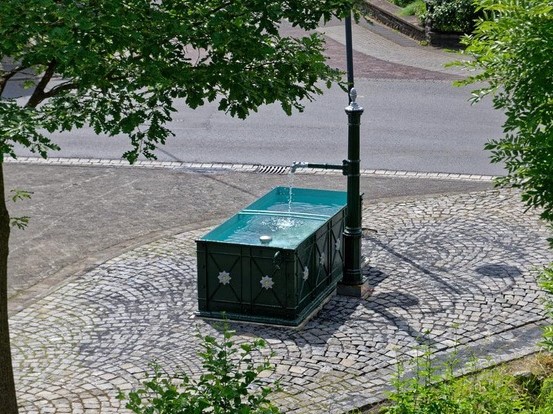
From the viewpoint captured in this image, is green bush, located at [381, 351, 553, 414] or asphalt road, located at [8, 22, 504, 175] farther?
asphalt road, located at [8, 22, 504, 175]

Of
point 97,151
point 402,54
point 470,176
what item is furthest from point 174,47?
point 402,54

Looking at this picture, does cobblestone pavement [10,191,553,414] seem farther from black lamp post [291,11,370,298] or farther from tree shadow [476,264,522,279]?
black lamp post [291,11,370,298]

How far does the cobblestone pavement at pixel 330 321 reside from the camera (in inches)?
398

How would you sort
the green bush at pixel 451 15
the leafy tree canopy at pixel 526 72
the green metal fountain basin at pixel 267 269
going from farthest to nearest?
the green bush at pixel 451 15 < the green metal fountain basin at pixel 267 269 < the leafy tree canopy at pixel 526 72

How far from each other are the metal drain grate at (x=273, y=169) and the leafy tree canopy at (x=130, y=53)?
953cm

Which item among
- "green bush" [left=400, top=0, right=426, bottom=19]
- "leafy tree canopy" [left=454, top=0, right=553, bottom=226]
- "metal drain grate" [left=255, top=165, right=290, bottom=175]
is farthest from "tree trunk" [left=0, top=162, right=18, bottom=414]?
"green bush" [left=400, top=0, right=426, bottom=19]

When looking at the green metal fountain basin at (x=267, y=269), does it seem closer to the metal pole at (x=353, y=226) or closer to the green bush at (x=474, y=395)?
Answer: the metal pole at (x=353, y=226)

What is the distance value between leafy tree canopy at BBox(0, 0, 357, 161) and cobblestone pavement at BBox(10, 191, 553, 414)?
317cm

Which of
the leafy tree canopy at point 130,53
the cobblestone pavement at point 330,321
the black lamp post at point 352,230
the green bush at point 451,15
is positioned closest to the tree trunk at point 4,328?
the leafy tree canopy at point 130,53

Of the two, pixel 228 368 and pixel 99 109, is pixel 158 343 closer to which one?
pixel 228 368

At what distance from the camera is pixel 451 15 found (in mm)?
26938

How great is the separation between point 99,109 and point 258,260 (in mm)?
4455

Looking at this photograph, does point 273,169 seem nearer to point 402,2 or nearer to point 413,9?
point 413,9

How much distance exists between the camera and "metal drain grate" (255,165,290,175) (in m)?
17.4
